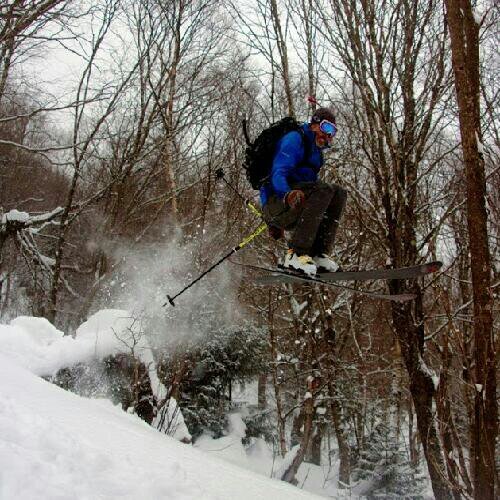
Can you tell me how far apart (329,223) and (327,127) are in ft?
3.35

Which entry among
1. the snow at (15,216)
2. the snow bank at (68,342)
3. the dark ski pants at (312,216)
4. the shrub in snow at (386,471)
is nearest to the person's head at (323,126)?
the dark ski pants at (312,216)

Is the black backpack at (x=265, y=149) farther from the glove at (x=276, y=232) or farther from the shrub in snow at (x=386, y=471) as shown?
the shrub in snow at (x=386, y=471)

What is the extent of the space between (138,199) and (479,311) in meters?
9.67

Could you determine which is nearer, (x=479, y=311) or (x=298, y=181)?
(x=479, y=311)

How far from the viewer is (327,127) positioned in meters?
4.55

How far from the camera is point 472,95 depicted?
3.99 metres

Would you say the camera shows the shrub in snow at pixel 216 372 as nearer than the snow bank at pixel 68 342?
No

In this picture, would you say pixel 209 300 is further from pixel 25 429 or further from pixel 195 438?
pixel 25 429

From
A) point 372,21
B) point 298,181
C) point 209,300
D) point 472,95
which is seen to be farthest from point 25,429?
point 209,300

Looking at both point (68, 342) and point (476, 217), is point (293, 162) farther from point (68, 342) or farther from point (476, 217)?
point (68, 342)

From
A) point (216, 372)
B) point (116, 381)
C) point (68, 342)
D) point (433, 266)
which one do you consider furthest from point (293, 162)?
point (216, 372)

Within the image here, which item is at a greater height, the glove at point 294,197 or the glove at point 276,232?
the glove at point 294,197

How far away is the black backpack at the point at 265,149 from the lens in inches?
190

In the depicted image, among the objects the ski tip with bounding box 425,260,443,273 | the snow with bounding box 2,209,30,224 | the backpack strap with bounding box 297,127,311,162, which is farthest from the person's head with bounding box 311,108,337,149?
the snow with bounding box 2,209,30,224
